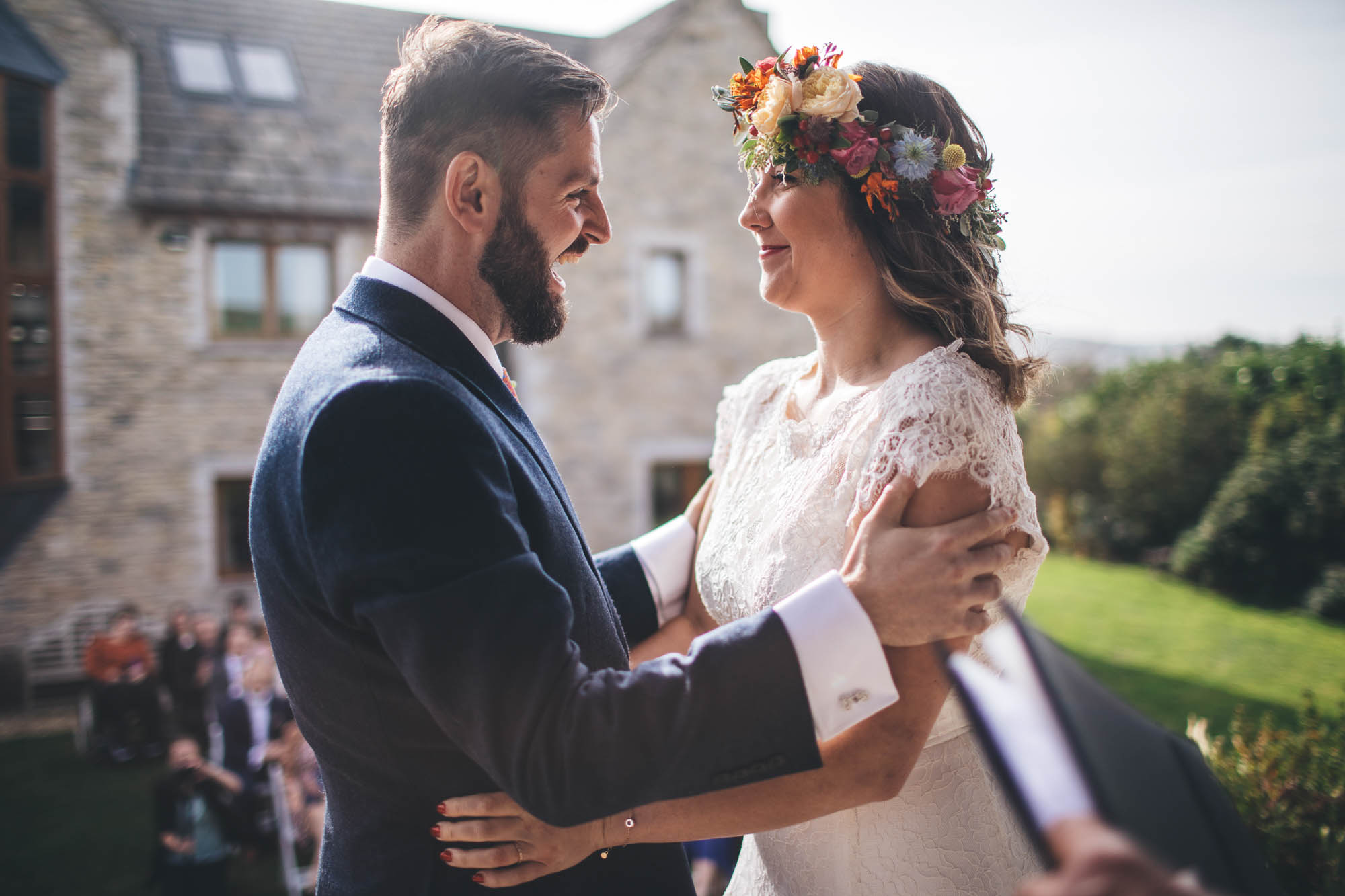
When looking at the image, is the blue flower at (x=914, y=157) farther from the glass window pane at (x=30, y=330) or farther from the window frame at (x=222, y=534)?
the glass window pane at (x=30, y=330)

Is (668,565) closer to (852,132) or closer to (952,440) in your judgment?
(952,440)

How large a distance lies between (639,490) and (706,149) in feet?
18.6

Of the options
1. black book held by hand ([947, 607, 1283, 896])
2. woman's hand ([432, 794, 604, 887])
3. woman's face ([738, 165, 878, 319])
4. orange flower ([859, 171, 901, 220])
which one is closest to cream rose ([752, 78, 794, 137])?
woman's face ([738, 165, 878, 319])

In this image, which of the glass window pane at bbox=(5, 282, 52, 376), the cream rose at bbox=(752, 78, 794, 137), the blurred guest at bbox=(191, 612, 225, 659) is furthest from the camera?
the glass window pane at bbox=(5, 282, 52, 376)

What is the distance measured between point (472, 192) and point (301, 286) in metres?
11.4

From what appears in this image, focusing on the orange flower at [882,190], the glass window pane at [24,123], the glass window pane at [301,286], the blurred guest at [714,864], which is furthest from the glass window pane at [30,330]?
the orange flower at [882,190]

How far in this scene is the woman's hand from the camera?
143 centimetres

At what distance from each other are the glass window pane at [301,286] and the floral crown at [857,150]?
35.8 ft

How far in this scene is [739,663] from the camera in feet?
4.33

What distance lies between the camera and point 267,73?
1250 centimetres

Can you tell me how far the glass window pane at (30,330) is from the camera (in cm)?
1052

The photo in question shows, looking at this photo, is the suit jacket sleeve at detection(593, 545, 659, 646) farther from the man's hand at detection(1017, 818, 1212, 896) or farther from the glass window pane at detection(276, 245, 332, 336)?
the glass window pane at detection(276, 245, 332, 336)

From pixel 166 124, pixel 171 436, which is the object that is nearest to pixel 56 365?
pixel 171 436

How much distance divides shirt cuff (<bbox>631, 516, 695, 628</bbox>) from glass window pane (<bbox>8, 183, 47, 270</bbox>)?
12.0 meters
